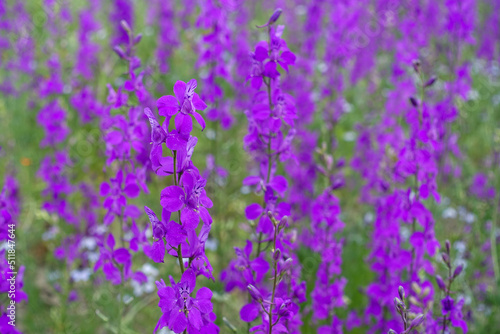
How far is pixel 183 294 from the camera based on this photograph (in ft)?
4.57

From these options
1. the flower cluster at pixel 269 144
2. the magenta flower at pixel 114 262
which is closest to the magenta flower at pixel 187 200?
the flower cluster at pixel 269 144

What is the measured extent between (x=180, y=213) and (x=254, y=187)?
2.95 m

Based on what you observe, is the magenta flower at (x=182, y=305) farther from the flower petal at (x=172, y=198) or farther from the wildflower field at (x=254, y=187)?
the flower petal at (x=172, y=198)

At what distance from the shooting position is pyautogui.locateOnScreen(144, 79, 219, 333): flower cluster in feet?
4.44

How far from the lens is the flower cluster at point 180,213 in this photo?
1354 mm

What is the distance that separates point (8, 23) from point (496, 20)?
535 centimetres

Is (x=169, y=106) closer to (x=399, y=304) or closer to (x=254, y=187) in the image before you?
(x=399, y=304)

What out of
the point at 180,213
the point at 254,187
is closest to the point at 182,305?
the point at 180,213

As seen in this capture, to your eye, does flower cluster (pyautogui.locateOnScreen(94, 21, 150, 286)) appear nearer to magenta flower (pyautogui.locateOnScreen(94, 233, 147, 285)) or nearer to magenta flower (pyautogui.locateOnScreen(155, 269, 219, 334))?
magenta flower (pyautogui.locateOnScreen(94, 233, 147, 285))

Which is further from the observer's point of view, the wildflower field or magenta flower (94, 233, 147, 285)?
magenta flower (94, 233, 147, 285)

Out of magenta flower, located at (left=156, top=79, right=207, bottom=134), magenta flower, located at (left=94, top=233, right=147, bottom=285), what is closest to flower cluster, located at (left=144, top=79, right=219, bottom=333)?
magenta flower, located at (left=156, top=79, right=207, bottom=134)

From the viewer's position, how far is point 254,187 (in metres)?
4.33

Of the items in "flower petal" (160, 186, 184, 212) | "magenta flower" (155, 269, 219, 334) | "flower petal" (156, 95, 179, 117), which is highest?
"flower petal" (156, 95, 179, 117)

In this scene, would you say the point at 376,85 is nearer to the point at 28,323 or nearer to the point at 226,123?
the point at 226,123
